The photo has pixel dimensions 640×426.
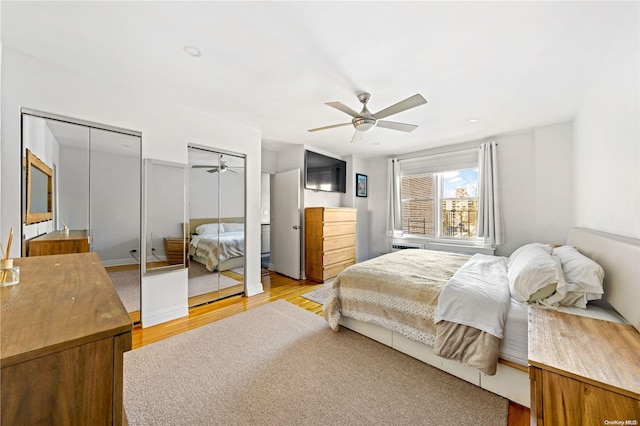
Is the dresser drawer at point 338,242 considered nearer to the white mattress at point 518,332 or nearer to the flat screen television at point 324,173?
the flat screen television at point 324,173

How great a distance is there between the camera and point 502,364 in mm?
1606

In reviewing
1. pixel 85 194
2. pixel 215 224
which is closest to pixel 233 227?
pixel 215 224

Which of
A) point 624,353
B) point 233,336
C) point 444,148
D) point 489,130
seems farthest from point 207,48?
point 444,148

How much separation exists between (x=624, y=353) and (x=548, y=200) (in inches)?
122

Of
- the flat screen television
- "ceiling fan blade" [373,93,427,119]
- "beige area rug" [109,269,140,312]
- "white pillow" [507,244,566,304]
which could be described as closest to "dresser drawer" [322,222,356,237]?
the flat screen television

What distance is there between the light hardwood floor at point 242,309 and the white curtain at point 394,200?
78.6 inches

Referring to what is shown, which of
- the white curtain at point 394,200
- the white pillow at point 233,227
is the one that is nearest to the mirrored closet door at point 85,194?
the white pillow at point 233,227

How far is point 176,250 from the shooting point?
9.32 feet

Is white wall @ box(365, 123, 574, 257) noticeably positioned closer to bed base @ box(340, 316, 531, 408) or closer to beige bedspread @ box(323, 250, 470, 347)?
beige bedspread @ box(323, 250, 470, 347)

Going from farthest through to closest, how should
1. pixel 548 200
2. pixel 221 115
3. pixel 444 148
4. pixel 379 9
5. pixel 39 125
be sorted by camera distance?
1. pixel 444 148
2. pixel 548 200
3. pixel 221 115
4. pixel 39 125
5. pixel 379 9

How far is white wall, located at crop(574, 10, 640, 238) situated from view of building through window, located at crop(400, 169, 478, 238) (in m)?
1.67

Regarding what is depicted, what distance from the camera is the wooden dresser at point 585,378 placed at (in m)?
0.83

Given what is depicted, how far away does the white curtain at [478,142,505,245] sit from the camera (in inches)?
147

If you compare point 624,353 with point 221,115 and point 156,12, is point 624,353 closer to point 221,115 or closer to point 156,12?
point 156,12
